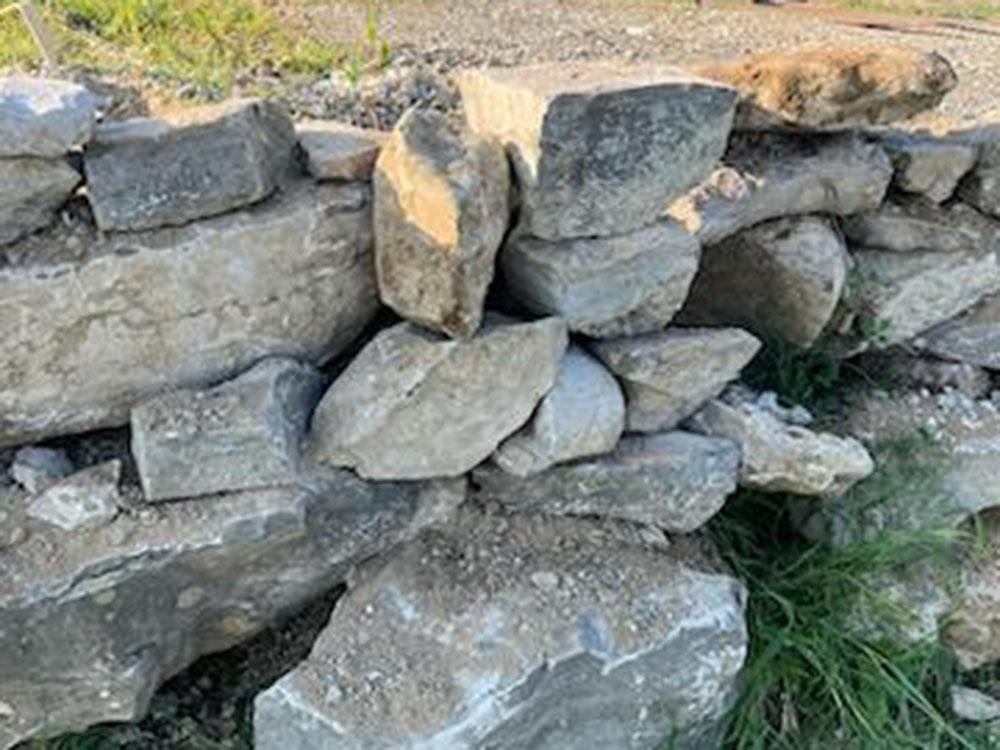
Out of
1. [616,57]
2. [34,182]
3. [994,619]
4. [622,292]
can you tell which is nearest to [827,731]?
[994,619]

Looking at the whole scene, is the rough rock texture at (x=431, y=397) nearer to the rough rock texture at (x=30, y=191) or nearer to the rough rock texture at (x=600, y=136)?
the rough rock texture at (x=600, y=136)

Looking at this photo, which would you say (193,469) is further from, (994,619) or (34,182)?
(994,619)

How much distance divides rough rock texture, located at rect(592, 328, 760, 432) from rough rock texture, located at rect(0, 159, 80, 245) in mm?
1081

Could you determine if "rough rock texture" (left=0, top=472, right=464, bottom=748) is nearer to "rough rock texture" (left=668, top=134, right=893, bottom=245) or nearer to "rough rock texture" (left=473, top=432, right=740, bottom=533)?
"rough rock texture" (left=473, top=432, right=740, bottom=533)

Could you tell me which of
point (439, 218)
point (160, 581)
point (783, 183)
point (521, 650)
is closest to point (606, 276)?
point (439, 218)

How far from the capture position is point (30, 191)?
2.46 metres

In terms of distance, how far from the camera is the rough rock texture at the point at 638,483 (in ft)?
9.45

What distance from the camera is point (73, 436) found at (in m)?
2.79

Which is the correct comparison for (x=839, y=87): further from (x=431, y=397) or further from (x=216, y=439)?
(x=216, y=439)

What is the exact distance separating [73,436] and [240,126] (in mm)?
742

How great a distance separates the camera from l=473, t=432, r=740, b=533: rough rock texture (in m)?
2.88

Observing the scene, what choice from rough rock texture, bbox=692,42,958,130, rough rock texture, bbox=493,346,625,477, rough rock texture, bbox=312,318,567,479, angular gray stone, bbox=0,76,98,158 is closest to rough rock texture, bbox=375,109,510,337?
rough rock texture, bbox=312,318,567,479

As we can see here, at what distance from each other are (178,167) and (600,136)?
76cm

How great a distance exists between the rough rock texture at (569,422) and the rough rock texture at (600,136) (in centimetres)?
29
